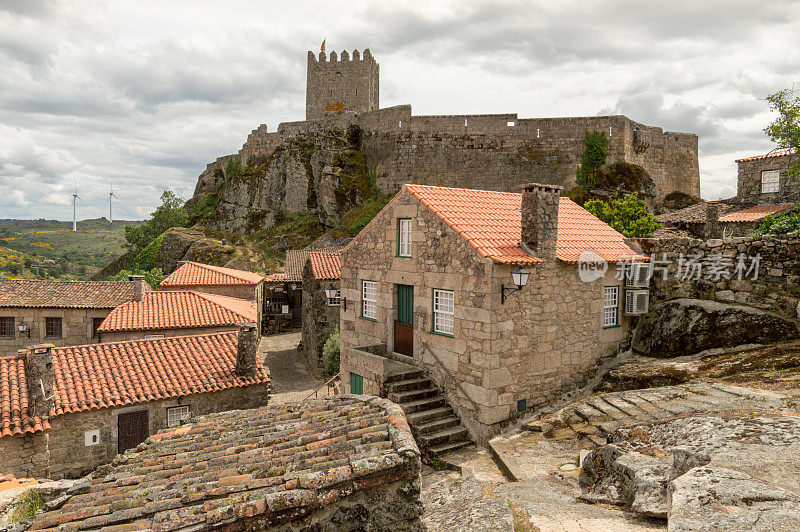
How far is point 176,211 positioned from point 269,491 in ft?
181

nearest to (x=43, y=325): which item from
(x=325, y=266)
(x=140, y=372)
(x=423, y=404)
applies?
(x=325, y=266)

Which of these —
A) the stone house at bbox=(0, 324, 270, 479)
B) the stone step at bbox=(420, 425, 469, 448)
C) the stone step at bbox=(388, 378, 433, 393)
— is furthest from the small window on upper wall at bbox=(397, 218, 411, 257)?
the stone house at bbox=(0, 324, 270, 479)

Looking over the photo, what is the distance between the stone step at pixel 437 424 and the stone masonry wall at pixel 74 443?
712 centimetres

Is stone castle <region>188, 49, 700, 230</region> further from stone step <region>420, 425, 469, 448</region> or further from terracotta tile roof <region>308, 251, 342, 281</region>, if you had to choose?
stone step <region>420, 425, 469, 448</region>

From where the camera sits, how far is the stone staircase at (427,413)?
424 inches

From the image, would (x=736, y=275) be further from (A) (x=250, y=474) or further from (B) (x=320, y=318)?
(B) (x=320, y=318)

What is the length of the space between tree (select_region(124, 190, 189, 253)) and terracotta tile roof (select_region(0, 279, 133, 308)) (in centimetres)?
2429

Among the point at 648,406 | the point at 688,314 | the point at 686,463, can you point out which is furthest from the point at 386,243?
the point at 686,463

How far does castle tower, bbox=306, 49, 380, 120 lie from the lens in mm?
46531

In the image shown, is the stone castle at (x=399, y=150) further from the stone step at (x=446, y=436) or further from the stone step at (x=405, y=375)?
the stone step at (x=446, y=436)

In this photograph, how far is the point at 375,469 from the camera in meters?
4.34

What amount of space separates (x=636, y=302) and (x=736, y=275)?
8.63ft

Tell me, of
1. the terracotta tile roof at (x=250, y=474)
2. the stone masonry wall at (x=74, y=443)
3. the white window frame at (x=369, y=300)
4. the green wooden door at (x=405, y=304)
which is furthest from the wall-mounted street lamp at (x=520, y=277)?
the stone masonry wall at (x=74, y=443)

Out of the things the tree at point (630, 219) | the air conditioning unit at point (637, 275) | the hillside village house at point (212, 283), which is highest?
the tree at point (630, 219)
